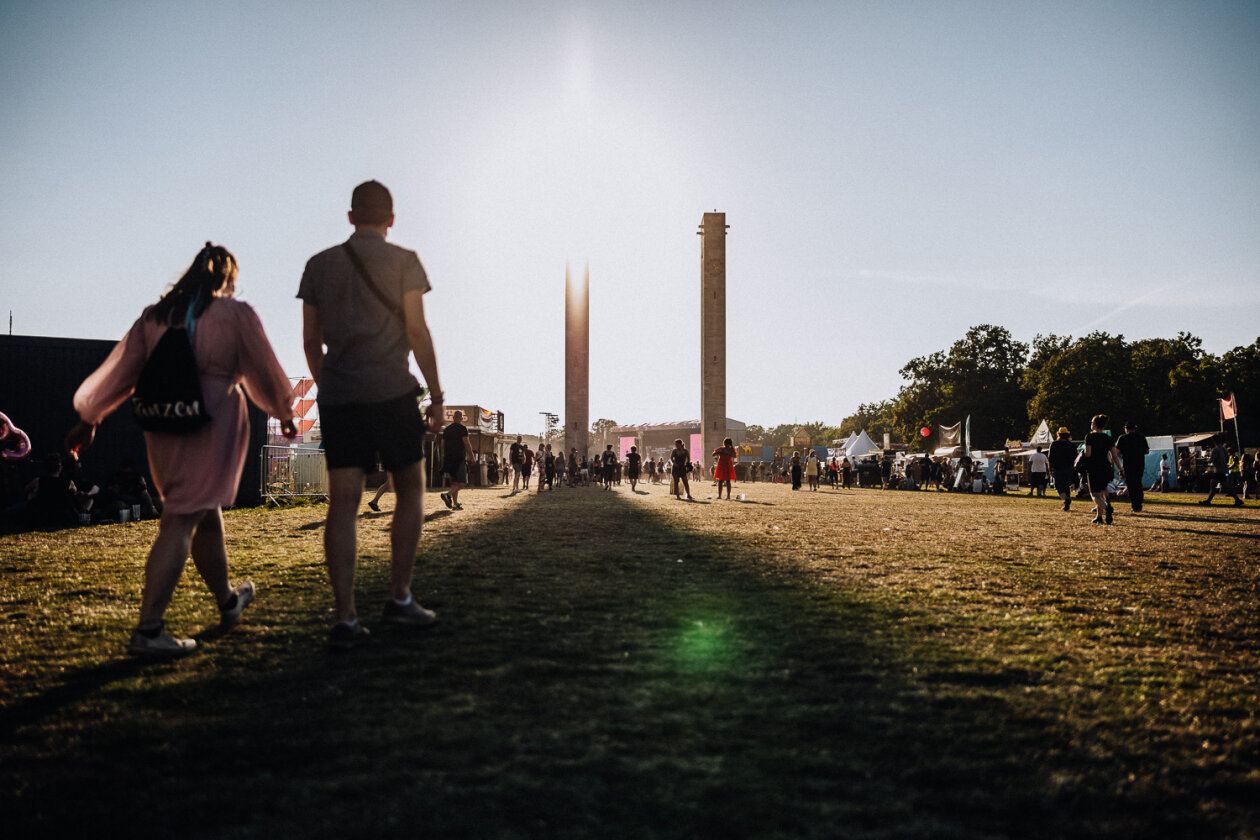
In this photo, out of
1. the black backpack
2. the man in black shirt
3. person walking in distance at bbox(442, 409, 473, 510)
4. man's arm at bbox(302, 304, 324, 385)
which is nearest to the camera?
the black backpack

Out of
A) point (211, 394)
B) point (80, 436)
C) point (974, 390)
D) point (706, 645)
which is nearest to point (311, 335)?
point (211, 394)

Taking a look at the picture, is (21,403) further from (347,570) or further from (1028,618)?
(1028,618)

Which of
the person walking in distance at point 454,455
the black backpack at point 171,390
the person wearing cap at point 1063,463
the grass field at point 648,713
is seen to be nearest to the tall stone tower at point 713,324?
the person wearing cap at point 1063,463

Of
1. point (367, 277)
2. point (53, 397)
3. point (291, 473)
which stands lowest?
point (291, 473)

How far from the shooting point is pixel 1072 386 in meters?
63.0

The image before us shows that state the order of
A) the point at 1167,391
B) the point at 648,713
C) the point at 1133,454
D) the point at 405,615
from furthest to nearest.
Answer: the point at 1167,391
the point at 1133,454
the point at 405,615
the point at 648,713

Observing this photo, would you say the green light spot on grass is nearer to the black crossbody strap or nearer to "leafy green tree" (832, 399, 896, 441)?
the black crossbody strap

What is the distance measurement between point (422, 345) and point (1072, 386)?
6973 centimetres

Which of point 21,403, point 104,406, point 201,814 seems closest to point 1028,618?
point 201,814

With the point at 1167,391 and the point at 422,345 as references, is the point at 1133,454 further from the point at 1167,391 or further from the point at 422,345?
the point at 1167,391

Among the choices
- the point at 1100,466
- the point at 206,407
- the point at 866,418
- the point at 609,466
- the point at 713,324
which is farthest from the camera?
the point at 866,418

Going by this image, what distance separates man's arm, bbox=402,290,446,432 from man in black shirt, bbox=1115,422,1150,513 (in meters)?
13.8

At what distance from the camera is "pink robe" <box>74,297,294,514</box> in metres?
3.23

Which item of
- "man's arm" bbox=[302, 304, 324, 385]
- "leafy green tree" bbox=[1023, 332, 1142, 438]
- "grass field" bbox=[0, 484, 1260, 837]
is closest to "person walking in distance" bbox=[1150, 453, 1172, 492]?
"leafy green tree" bbox=[1023, 332, 1142, 438]
